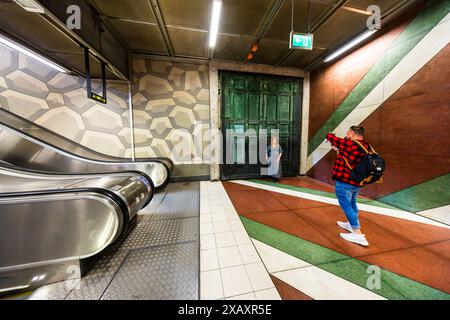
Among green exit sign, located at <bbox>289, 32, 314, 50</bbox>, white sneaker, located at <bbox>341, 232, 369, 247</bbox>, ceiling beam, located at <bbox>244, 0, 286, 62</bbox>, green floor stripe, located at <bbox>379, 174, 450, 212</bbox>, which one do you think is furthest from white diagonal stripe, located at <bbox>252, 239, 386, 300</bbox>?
ceiling beam, located at <bbox>244, 0, 286, 62</bbox>

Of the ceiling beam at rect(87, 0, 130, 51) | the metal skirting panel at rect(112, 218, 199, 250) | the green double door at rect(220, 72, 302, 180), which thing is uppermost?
the ceiling beam at rect(87, 0, 130, 51)

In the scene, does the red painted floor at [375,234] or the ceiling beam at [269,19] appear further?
the ceiling beam at [269,19]

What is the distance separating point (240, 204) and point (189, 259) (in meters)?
1.83

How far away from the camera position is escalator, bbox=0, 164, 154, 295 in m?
1.60

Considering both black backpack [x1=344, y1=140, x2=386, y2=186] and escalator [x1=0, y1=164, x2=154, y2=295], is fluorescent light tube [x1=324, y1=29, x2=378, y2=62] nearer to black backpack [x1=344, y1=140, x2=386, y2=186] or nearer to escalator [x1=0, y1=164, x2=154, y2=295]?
black backpack [x1=344, y1=140, x2=386, y2=186]

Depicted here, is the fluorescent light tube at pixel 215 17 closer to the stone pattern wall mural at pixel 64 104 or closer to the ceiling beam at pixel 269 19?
the ceiling beam at pixel 269 19

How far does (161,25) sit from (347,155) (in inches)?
175

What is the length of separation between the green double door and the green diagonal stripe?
4.84ft

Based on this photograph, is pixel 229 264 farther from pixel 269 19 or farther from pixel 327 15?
pixel 327 15

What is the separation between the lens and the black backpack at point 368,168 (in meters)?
1.98

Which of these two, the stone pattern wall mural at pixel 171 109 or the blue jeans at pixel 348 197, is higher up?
the stone pattern wall mural at pixel 171 109

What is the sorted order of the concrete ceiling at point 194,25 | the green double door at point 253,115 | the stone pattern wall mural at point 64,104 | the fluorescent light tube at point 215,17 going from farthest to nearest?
the green double door at point 253,115 < the stone pattern wall mural at point 64,104 < the concrete ceiling at point 194,25 < the fluorescent light tube at point 215,17

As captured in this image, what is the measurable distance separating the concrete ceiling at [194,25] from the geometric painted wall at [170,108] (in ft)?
1.92

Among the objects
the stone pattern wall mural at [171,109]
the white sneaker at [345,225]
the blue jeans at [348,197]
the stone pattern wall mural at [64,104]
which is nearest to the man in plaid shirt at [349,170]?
the blue jeans at [348,197]
